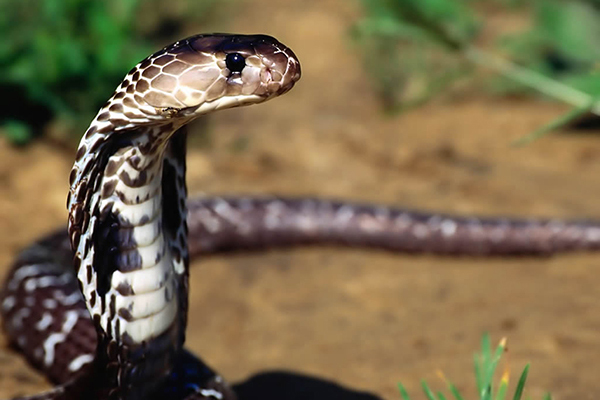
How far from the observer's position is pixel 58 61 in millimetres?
5438

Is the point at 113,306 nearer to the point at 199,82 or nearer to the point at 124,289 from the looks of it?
the point at 124,289

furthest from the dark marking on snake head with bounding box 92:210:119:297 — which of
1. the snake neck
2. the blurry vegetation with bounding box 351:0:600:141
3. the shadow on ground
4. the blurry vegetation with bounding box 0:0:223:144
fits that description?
the blurry vegetation with bounding box 351:0:600:141

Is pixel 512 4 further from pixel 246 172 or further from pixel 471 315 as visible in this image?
pixel 471 315

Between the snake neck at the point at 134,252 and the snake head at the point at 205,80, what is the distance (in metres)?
0.13

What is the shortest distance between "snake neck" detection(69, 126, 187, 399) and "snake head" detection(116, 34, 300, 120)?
0.13 m

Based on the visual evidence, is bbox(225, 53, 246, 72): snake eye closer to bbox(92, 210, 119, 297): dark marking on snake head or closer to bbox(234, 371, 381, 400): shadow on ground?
bbox(92, 210, 119, 297): dark marking on snake head

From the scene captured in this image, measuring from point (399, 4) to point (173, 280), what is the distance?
4.31 metres

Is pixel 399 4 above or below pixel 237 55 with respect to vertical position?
below

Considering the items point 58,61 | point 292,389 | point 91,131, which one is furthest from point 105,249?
point 58,61

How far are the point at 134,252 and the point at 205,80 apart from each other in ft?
1.73

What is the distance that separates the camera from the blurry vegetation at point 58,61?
546 centimetres

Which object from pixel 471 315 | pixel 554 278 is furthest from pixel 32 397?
pixel 554 278

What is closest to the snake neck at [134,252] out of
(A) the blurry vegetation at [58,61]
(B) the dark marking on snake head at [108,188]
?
(B) the dark marking on snake head at [108,188]

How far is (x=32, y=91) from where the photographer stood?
217 inches
